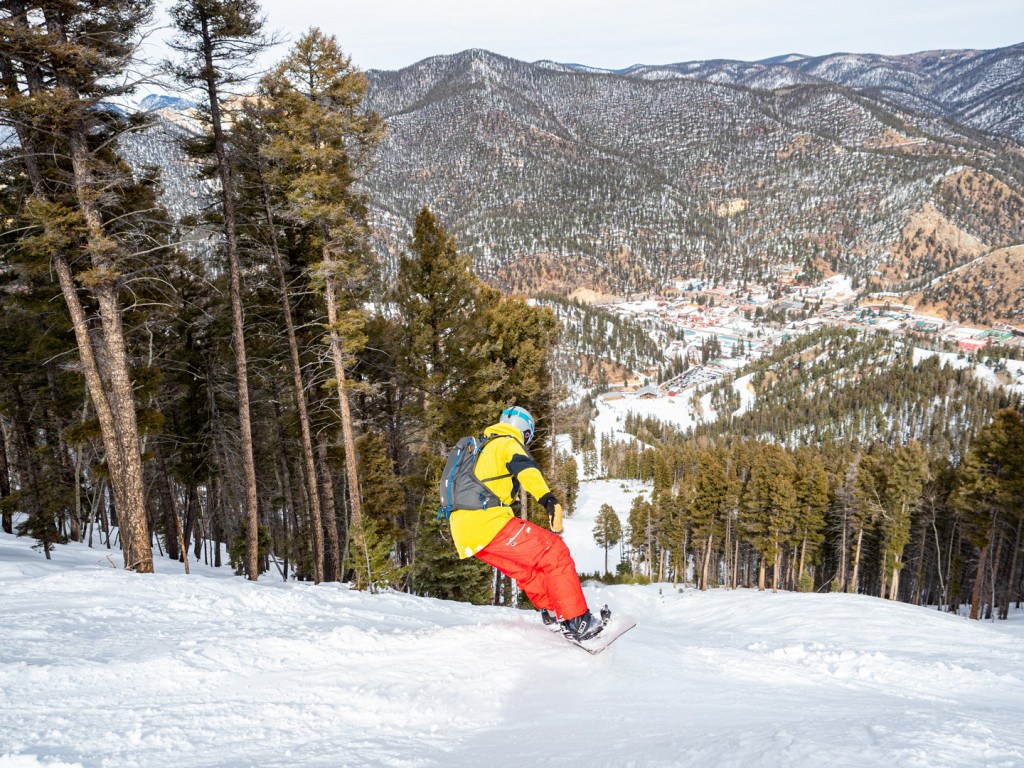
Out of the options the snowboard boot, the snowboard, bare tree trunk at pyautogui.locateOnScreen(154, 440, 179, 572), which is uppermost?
the snowboard boot

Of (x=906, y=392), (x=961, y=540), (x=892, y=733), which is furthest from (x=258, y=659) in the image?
(x=906, y=392)

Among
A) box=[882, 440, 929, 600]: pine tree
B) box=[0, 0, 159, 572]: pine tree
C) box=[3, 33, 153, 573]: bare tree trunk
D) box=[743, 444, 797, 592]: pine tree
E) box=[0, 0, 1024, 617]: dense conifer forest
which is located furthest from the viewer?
box=[743, 444, 797, 592]: pine tree

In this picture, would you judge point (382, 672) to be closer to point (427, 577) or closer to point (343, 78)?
point (343, 78)

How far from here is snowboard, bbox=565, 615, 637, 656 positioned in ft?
16.4

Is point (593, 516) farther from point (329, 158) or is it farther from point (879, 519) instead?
point (329, 158)

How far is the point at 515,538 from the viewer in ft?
16.5

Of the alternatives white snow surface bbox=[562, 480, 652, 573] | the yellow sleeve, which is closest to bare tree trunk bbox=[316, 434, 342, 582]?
the yellow sleeve

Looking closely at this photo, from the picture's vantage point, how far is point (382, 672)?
4242 millimetres

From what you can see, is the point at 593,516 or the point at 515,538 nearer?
the point at 515,538

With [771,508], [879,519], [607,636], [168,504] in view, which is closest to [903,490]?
[879,519]

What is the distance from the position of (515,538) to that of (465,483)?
28.9 inches

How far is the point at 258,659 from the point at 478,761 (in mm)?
2301

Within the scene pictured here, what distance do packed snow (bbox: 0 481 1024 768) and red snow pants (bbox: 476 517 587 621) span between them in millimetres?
460

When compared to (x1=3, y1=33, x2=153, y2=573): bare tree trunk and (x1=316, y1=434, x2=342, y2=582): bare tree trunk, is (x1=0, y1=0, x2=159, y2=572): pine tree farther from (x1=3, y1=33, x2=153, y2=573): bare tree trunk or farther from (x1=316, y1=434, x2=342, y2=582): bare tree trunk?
(x1=316, y1=434, x2=342, y2=582): bare tree trunk
